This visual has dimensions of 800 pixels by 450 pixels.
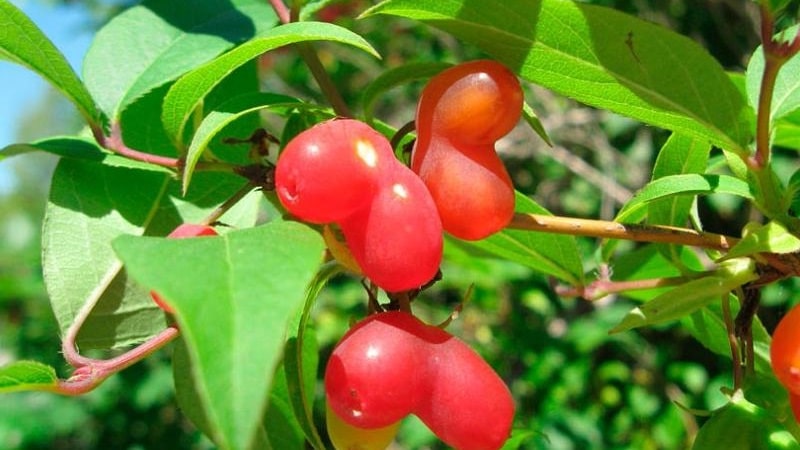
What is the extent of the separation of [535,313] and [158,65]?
2.23 meters

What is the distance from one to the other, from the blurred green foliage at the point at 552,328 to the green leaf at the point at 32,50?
1615 mm

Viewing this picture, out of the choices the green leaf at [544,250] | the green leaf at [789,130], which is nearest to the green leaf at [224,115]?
the green leaf at [544,250]

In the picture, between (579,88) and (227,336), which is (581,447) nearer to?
(579,88)

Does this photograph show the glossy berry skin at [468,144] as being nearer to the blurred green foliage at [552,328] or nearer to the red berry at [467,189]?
the red berry at [467,189]

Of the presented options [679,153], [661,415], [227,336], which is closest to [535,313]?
[661,415]

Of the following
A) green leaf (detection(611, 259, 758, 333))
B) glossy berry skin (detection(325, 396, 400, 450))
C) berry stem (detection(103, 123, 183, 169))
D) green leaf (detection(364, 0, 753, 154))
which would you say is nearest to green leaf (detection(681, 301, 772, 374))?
→ green leaf (detection(611, 259, 758, 333))

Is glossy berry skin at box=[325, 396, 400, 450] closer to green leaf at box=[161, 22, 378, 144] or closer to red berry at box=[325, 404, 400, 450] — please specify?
red berry at box=[325, 404, 400, 450]

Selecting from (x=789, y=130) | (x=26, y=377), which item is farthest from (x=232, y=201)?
(x=789, y=130)

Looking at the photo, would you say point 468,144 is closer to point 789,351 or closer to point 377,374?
point 377,374

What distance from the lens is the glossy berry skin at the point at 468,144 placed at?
1.98 ft

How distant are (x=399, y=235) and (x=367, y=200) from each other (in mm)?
34

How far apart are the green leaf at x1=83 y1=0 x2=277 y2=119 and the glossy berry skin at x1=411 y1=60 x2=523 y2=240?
0.97 feet

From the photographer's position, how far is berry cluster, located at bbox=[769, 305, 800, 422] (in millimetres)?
642

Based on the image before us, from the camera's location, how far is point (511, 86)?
2.07ft
